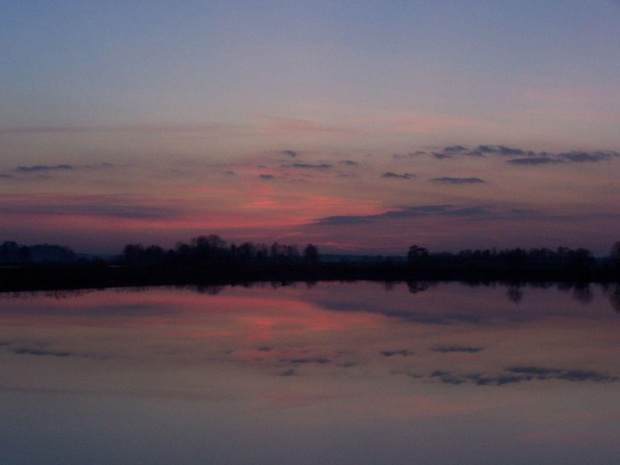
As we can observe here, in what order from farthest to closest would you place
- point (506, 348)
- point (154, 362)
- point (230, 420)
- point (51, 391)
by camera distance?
point (506, 348) < point (154, 362) < point (51, 391) < point (230, 420)

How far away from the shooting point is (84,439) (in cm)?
697

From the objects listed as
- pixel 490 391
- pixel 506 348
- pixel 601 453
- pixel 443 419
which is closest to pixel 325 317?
pixel 506 348

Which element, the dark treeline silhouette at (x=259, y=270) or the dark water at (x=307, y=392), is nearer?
the dark water at (x=307, y=392)

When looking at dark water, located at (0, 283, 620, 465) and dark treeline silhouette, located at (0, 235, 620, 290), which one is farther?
dark treeline silhouette, located at (0, 235, 620, 290)

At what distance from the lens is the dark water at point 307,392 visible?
673 centimetres

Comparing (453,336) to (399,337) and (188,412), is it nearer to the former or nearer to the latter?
(399,337)

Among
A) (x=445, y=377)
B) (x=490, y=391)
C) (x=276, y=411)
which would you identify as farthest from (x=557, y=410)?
(x=276, y=411)

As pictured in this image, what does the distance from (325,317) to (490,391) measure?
9.97 metres

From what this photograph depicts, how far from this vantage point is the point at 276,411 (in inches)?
319

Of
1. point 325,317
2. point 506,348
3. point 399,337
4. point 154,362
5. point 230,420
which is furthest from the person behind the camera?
point 325,317

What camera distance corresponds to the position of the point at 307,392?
9.02 metres

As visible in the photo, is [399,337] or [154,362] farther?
[399,337]

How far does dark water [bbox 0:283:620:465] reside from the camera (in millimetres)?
6730

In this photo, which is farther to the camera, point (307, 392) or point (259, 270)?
point (259, 270)
